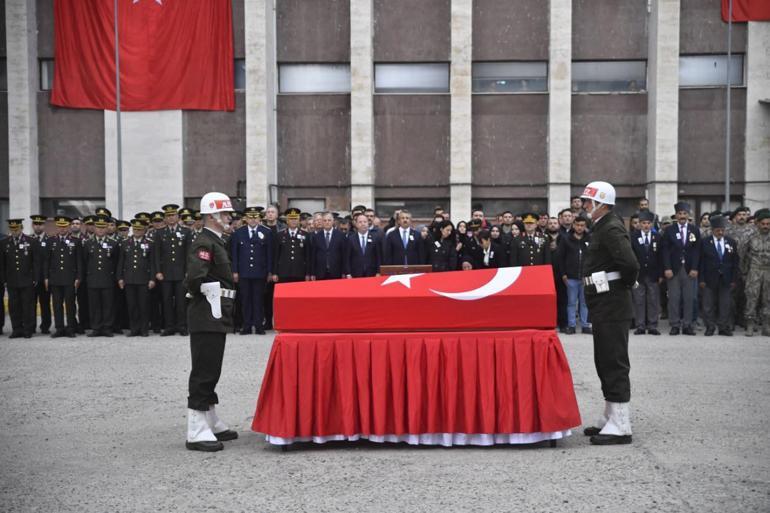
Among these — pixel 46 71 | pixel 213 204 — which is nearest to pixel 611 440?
pixel 213 204

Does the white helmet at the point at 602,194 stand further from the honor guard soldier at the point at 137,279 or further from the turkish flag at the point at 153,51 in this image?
the turkish flag at the point at 153,51

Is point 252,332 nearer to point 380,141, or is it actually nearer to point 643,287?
point 643,287

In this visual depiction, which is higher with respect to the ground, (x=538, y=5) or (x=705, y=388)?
(x=538, y=5)

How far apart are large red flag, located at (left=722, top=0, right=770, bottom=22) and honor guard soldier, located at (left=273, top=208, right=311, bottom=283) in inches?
705

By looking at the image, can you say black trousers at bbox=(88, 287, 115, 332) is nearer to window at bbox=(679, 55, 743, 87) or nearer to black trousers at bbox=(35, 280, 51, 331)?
black trousers at bbox=(35, 280, 51, 331)

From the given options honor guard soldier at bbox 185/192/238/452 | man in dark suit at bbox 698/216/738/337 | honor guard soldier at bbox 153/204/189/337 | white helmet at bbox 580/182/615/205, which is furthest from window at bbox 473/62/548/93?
honor guard soldier at bbox 185/192/238/452

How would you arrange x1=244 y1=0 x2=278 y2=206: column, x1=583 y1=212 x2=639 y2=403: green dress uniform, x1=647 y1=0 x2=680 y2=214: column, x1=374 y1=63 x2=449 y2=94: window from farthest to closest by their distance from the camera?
1. x1=374 y1=63 x2=449 y2=94: window
2. x1=244 y1=0 x2=278 y2=206: column
3. x1=647 y1=0 x2=680 y2=214: column
4. x1=583 y1=212 x2=639 y2=403: green dress uniform

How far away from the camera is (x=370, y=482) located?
19.9 feet

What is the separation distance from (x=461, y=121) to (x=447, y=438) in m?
21.8

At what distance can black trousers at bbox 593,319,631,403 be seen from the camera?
734cm

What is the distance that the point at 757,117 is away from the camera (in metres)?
27.4

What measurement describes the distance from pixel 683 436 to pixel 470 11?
73.3ft

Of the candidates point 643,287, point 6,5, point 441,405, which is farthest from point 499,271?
point 6,5

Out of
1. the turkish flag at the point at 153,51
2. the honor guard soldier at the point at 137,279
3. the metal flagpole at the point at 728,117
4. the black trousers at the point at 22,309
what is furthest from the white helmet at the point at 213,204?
the metal flagpole at the point at 728,117
